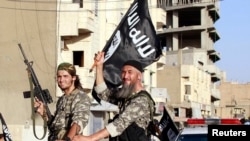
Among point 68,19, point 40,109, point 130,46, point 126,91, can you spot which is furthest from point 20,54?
point 126,91

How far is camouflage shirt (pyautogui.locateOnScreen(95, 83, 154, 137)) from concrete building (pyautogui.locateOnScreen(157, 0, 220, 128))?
53.6 m

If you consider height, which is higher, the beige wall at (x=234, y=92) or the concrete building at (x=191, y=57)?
the concrete building at (x=191, y=57)

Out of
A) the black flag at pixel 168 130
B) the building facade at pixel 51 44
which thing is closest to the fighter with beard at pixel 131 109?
the black flag at pixel 168 130

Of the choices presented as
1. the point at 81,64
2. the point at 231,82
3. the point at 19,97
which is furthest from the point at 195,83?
the point at 231,82

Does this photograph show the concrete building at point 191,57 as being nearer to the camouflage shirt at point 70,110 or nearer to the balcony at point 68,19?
the balcony at point 68,19

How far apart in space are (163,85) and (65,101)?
56662 mm

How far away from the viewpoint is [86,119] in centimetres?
674

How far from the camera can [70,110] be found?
6.88 m

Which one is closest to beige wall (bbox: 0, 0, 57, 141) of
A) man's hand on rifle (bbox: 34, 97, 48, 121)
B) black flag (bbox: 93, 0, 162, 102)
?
black flag (bbox: 93, 0, 162, 102)

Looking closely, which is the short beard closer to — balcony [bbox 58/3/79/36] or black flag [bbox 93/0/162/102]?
black flag [bbox 93/0/162/102]

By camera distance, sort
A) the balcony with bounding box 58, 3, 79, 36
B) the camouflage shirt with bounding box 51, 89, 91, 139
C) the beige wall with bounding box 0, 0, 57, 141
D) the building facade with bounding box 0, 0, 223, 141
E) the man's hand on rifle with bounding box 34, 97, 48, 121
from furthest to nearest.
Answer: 1. the balcony with bounding box 58, 3, 79, 36
2. the building facade with bounding box 0, 0, 223, 141
3. the beige wall with bounding box 0, 0, 57, 141
4. the man's hand on rifle with bounding box 34, 97, 48, 121
5. the camouflage shirt with bounding box 51, 89, 91, 139

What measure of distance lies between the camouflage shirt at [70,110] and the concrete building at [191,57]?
53.1 metres

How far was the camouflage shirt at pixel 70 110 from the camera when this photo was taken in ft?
22.3

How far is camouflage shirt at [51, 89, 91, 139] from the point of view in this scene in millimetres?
6785
